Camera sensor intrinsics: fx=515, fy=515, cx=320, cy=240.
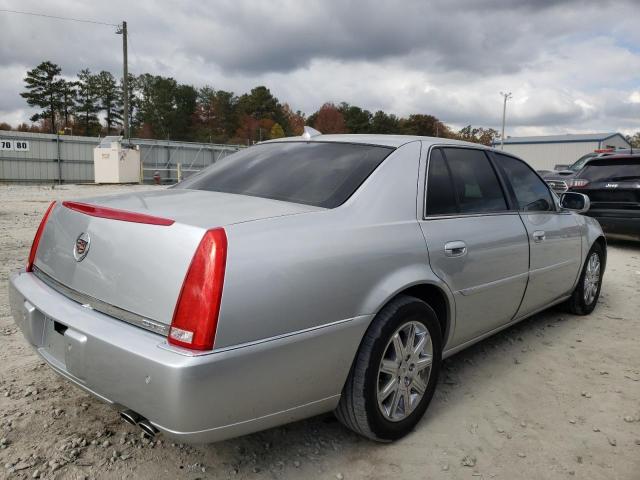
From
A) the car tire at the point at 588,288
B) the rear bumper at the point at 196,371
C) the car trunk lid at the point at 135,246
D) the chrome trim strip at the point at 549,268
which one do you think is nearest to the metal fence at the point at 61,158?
the car tire at the point at 588,288

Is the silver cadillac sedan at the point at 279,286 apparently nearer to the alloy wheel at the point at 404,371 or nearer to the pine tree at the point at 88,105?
the alloy wheel at the point at 404,371

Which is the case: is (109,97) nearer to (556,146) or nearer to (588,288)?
(556,146)

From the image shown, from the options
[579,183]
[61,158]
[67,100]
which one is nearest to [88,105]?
[67,100]

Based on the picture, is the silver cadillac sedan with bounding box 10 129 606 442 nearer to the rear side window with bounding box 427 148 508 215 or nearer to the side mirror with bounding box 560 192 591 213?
the rear side window with bounding box 427 148 508 215

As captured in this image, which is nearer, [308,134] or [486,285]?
[486,285]

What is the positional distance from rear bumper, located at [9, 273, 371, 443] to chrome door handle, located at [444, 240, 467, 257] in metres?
0.72

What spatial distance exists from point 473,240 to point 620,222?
6.28 metres

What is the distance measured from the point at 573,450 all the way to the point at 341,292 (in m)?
1.49

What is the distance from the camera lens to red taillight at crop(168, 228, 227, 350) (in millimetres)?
1802

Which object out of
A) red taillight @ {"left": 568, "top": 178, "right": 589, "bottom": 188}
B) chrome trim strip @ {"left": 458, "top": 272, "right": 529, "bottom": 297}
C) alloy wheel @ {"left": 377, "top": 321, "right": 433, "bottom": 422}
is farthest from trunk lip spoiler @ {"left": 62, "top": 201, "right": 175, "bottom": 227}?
red taillight @ {"left": 568, "top": 178, "right": 589, "bottom": 188}

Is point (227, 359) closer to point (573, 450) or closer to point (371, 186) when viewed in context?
point (371, 186)

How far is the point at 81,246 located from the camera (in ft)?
7.31

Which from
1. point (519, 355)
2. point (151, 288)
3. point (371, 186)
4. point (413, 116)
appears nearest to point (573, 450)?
point (519, 355)

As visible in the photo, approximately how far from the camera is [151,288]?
1.93 m
